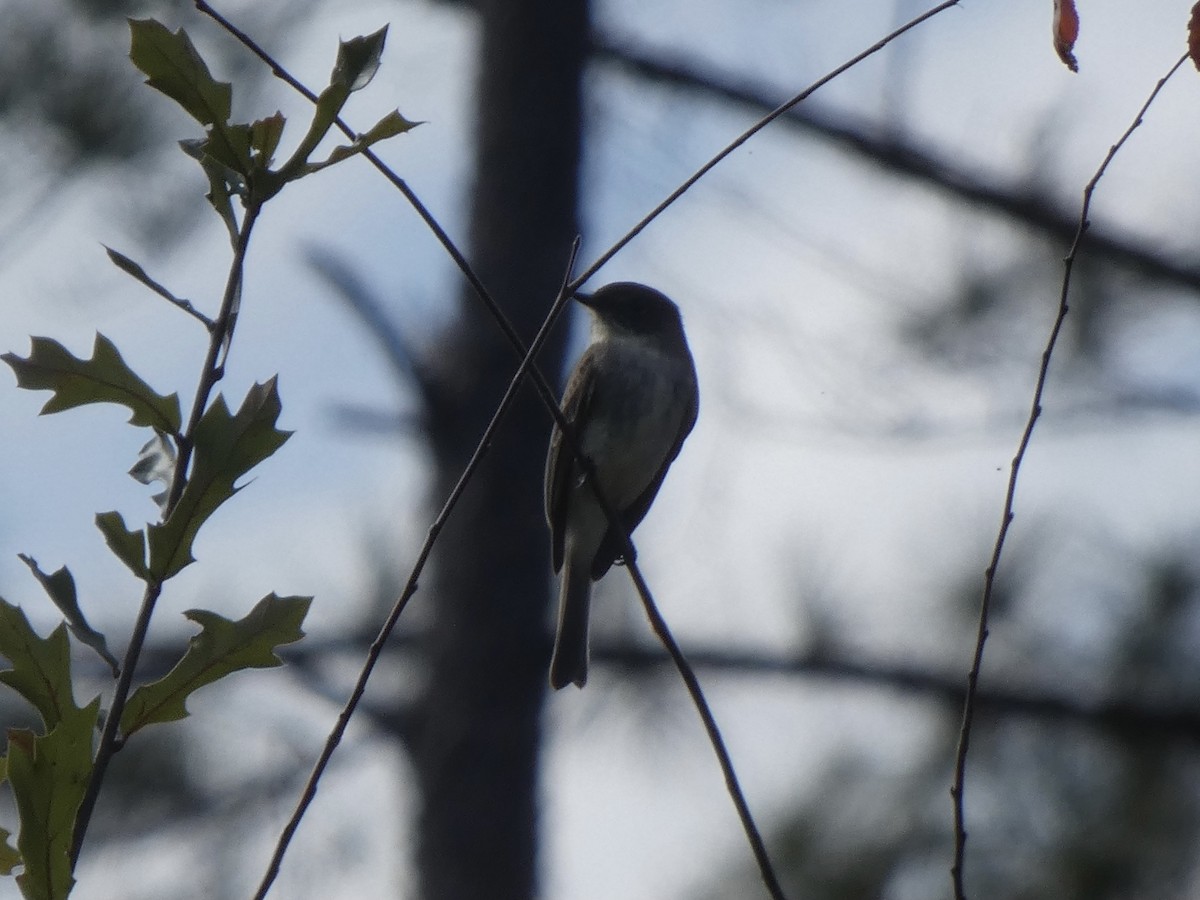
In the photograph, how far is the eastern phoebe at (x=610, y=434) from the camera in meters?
3.94

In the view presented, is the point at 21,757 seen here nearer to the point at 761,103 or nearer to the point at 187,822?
the point at 761,103

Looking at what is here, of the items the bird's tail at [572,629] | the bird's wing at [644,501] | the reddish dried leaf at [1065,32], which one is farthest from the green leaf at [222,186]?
the bird's wing at [644,501]

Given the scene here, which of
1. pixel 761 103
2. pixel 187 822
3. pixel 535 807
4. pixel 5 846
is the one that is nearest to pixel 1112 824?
pixel 535 807

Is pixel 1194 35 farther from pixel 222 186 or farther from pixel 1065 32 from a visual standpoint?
pixel 222 186

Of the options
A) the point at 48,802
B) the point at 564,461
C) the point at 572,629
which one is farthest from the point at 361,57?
the point at 572,629

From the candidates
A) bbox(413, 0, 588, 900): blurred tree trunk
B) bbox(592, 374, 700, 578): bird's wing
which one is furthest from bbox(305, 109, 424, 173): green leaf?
bbox(413, 0, 588, 900): blurred tree trunk

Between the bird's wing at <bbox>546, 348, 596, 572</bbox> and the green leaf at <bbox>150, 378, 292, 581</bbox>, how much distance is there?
2712 mm

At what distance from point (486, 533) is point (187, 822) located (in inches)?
67.1

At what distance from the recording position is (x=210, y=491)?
1106mm

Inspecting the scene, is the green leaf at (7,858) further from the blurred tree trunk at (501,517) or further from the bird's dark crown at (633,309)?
the blurred tree trunk at (501,517)

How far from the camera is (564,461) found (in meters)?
3.90

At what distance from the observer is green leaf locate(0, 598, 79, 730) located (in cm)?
106

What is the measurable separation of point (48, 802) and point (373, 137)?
0.51 meters

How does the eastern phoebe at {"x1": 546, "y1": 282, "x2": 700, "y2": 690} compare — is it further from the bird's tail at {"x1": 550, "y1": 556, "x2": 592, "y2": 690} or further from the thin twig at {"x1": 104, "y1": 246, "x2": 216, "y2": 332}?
the thin twig at {"x1": 104, "y1": 246, "x2": 216, "y2": 332}
